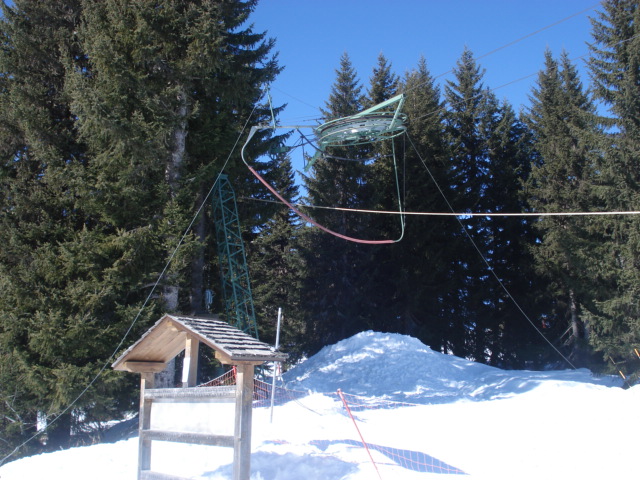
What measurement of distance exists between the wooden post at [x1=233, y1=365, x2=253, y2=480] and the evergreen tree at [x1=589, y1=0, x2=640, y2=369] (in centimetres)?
1318

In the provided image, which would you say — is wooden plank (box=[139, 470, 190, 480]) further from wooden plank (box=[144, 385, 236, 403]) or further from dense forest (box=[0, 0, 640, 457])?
dense forest (box=[0, 0, 640, 457])

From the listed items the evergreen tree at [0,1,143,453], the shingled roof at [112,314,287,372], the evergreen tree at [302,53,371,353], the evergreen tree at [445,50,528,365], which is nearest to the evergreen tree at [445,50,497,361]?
the evergreen tree at [445,50,528,365]

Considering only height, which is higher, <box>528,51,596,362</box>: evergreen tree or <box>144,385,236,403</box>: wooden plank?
<box>528,51,596,362</box>: evergreen tree

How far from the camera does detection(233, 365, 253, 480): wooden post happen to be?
201 inches

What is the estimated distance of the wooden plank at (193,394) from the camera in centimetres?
540

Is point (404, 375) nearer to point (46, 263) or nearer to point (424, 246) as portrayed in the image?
point (424, 246)

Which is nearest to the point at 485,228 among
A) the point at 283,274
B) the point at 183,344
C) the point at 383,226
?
the point at 383,226

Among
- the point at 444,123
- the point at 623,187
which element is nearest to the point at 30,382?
the point at 623,187

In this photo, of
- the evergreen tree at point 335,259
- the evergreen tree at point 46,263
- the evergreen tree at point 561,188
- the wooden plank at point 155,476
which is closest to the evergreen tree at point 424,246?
the evergreen tree at point 335,259

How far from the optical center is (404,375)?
17188 mm

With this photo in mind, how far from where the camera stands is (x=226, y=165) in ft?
48.9

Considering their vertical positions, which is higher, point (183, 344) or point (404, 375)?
point (183, 344)

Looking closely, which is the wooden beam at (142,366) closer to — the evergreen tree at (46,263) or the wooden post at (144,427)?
the wooden post at (144,427)

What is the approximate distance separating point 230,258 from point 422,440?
8392 millimetres
